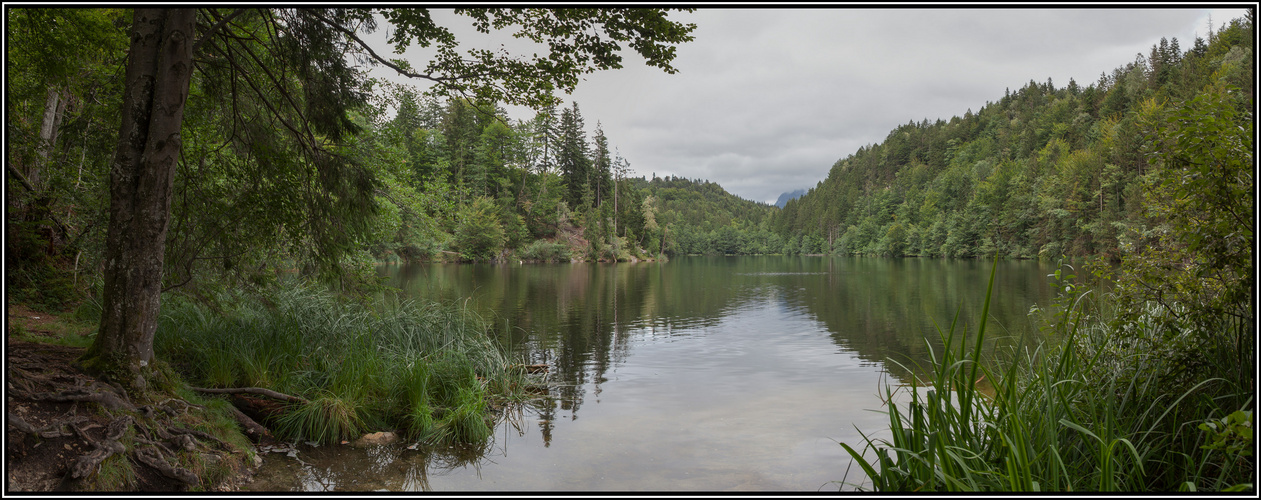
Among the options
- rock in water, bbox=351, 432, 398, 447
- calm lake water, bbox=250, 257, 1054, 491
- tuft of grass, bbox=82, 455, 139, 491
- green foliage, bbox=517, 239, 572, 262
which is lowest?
calm lake water, bbox=250, 257, 1054, 491

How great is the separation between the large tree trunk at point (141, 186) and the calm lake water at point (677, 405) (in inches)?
59.9

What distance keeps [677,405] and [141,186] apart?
628 centimetres

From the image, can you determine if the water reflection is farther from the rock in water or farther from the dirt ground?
the dirt ground

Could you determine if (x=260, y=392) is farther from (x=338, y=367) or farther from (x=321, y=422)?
(x=338, y=367)

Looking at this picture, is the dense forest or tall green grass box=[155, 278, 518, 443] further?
tall green grass box=[155, 278, 518, 443]

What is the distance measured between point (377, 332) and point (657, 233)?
239ft

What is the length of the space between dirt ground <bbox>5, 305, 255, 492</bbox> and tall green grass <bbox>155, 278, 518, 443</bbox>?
143 centimetres

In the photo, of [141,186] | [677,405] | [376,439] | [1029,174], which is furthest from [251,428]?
[1029,174]

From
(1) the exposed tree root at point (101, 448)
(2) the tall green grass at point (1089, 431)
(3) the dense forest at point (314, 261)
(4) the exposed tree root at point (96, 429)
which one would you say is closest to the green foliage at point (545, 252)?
(3) the dense forest at point (314, 261)

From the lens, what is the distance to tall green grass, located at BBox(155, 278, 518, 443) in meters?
6.33

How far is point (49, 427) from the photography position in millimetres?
3768

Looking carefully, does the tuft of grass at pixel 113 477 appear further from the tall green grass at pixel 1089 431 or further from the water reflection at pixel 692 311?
the water reflection at pixel 692 311

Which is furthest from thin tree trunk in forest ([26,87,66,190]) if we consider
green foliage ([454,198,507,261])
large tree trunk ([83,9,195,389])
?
green foliage ([454,198,507,261])

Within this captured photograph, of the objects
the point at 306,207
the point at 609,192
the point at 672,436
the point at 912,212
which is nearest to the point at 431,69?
the point at 306,207
